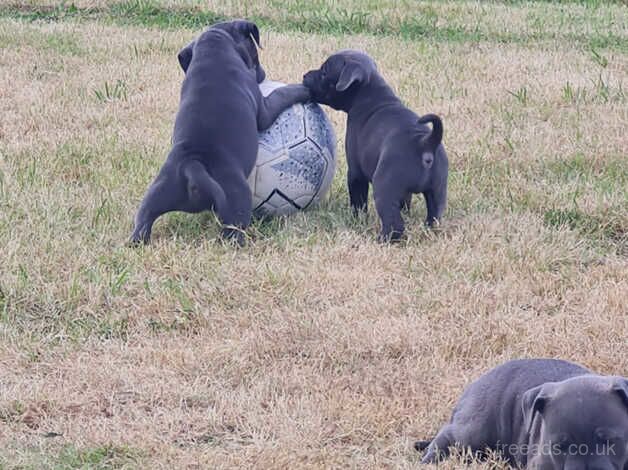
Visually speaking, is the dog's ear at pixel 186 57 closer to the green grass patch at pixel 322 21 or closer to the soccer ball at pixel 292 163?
the soccer ball at pixel 292 163

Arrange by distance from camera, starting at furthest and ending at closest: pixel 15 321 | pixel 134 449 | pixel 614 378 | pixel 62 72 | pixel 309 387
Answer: pixel 62 72
pixel 15 321
pixel 309 387
pixel 134 449
pixel 614 378

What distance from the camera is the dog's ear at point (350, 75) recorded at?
6.87 meters

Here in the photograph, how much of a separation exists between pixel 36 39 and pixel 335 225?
22.1ft

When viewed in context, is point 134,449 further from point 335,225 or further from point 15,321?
point 335,225

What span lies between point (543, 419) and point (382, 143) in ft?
→ 10.8

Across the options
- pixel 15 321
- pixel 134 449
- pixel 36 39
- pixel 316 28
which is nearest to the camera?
pixel 134 449

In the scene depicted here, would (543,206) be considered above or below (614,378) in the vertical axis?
below

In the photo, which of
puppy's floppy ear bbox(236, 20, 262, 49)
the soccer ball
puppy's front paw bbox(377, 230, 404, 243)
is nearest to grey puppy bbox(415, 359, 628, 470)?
puppy's front paw bbox(377, 230, 404, 243)

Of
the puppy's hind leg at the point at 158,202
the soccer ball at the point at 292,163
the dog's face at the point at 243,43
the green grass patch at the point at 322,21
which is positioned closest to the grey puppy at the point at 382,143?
the soccer ball at the point at 292,163

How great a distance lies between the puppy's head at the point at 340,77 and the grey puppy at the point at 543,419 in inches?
128

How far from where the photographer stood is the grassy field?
4422 mm

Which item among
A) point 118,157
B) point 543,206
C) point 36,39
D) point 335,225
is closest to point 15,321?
point 335,225

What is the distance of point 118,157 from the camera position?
8172mm

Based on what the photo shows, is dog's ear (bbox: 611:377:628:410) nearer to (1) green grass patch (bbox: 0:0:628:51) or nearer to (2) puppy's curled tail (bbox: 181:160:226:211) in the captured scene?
(2) puppy's curled tail (bbox: 181:160:226:211)
